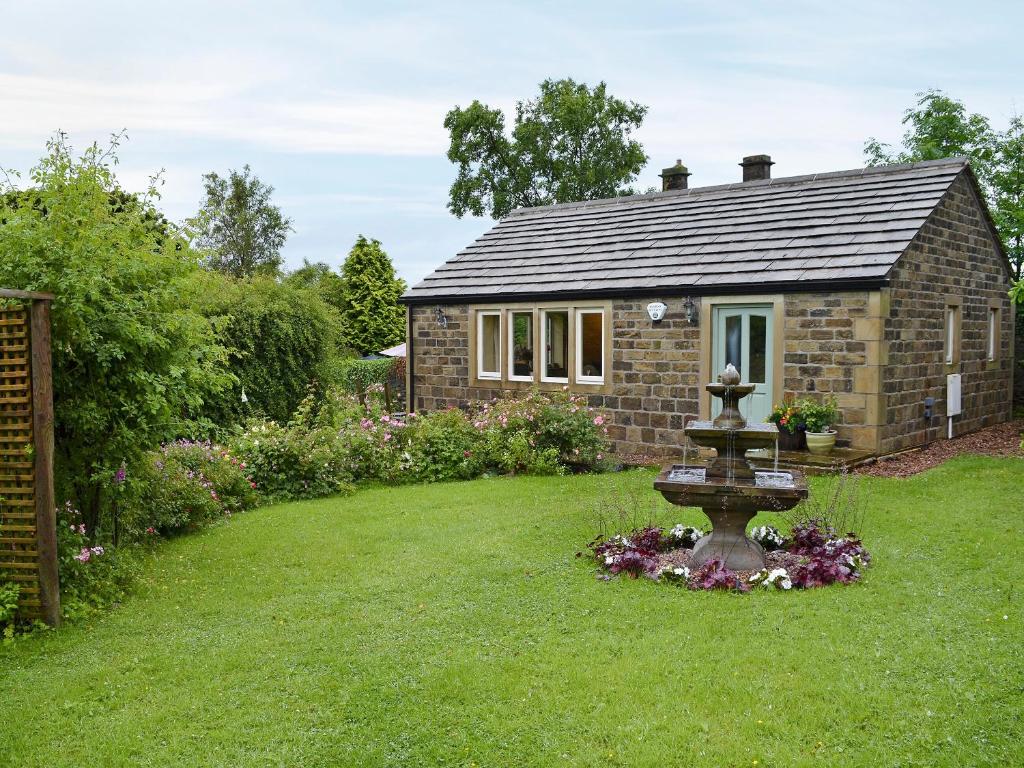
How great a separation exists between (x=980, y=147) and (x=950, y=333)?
37.9 feet

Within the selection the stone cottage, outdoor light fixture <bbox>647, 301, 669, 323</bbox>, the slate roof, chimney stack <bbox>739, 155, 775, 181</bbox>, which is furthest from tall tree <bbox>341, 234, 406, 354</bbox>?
outdoor light fixture <bbox>647, 301, 669, 323</bbox>

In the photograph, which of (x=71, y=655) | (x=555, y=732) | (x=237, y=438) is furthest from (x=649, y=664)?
(x=237, y=438)

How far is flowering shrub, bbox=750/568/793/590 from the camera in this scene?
7129 mm

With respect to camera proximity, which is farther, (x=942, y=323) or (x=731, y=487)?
(x=942, y=323)

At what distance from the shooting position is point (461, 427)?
1413cm

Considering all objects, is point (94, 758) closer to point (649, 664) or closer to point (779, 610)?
point (649, 664)

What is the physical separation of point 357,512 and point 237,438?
2.96 metres

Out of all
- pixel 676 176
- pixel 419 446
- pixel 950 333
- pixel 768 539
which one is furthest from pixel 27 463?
pixel 676 176

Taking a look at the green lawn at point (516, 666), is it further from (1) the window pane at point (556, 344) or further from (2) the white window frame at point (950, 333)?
(1) the window pane at point (556, 344)

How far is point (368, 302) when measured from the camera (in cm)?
3400

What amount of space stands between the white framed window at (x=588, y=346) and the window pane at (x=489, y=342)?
7.03 feet

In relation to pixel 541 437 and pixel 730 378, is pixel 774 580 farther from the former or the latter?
pixel 541 437

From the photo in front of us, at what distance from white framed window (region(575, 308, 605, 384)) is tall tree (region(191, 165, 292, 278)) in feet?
91.3

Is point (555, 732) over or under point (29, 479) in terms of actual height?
under
